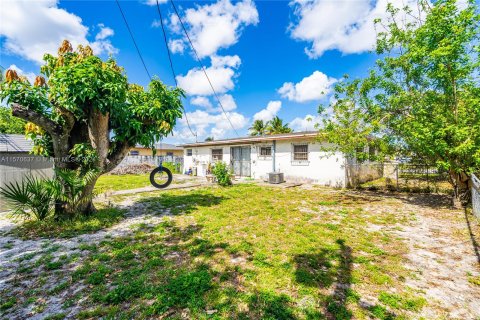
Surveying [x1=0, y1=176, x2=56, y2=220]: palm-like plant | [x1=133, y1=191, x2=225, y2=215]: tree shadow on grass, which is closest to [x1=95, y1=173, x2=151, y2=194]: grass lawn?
[x1=133, y1=191, x2=225, y2=215]: tree shadow on grass

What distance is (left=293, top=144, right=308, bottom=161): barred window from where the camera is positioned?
12399 millimetres

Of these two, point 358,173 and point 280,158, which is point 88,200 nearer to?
point 280,158

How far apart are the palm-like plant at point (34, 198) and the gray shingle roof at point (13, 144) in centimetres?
245

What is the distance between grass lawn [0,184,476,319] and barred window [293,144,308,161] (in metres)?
6.95

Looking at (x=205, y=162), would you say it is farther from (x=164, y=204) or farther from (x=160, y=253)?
(x=160, y=253)

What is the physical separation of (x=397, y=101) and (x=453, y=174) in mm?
3113

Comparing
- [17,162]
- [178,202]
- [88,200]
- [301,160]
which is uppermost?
[301,160]

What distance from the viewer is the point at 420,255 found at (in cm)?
374

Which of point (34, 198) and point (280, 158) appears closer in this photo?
point (34, 198)

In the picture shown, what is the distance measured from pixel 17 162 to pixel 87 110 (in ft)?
13.3

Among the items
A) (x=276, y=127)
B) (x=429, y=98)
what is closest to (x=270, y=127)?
(x=276, y=127)

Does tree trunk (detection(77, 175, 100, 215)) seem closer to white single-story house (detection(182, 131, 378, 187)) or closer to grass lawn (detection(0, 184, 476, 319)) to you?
grass lawn (detection(0, 184, 476, 319))

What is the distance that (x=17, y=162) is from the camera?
6.79 m

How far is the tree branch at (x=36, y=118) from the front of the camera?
450 centimetres
